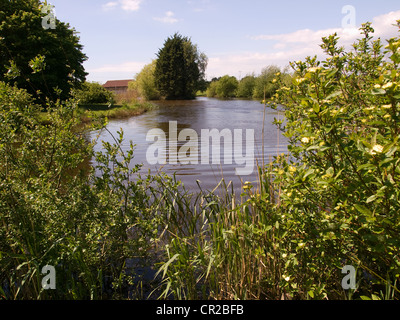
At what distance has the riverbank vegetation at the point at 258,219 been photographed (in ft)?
5.80

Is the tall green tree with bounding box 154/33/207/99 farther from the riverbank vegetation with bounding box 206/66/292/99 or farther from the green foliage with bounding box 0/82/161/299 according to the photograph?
the green foliage with bounding box 0/82/161/299

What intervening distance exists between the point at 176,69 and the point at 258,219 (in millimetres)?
49992

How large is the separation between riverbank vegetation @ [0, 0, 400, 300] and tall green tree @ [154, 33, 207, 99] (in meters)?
47.1

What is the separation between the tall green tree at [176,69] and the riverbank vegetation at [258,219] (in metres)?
47.1

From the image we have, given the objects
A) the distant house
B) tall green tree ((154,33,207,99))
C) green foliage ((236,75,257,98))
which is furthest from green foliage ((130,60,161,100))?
the distant house

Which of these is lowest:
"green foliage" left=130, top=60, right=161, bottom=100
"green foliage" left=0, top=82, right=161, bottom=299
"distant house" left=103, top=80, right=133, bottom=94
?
"green foliage" left=0, top=82, right=161, bottom=299

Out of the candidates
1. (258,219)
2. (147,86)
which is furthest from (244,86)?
(258,219)

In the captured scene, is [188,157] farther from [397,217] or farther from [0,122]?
[397,217]

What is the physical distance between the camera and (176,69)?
50.3m

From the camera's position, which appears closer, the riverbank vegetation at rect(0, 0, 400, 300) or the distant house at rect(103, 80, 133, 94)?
the riverbank vegetation at rect(0, 0, 400, 300)

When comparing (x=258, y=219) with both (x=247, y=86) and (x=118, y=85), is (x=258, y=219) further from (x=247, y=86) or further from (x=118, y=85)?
(x=118, y=85)

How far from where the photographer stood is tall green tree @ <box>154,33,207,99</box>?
49.4 meters
